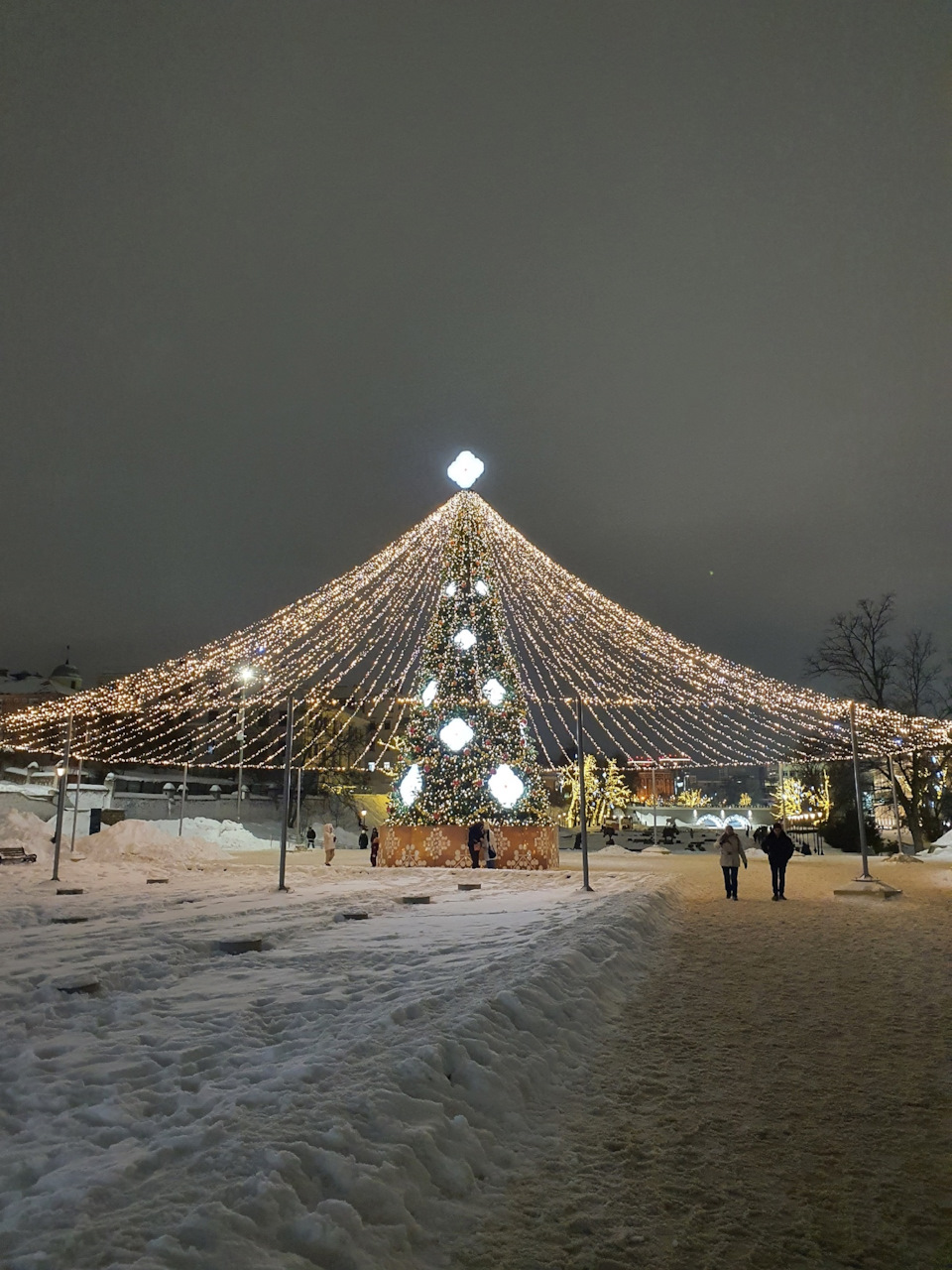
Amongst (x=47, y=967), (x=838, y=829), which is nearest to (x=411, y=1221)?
(x=47, y=967)

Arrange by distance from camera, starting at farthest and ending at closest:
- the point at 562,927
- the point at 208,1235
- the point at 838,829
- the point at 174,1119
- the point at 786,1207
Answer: the point at 838,829, the point at 562,927, the point at 174,1119, the point at 786,1207, the point at 208,1235

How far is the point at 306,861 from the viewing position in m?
24.3

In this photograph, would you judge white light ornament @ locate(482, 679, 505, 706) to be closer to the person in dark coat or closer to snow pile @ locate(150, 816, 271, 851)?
the person in dark coat

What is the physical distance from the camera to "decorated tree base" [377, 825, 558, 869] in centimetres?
2131

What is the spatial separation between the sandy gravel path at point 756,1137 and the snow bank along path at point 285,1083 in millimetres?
314

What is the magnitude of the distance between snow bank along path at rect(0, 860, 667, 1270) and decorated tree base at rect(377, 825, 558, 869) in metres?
11.6

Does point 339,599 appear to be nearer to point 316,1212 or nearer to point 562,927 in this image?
point 562,927

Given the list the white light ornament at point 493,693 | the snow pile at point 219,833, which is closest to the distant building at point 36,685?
the snow pile at point 219,833

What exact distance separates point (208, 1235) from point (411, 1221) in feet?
2.61

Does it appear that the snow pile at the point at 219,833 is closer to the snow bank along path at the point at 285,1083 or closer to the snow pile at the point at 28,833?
the snow pile at the point at 28,833

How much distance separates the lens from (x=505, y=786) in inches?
861

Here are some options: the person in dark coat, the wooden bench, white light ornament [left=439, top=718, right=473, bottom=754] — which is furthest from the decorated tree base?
the wooden bench

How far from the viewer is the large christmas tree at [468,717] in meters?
21.8

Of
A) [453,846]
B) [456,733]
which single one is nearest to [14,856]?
[453,846]
